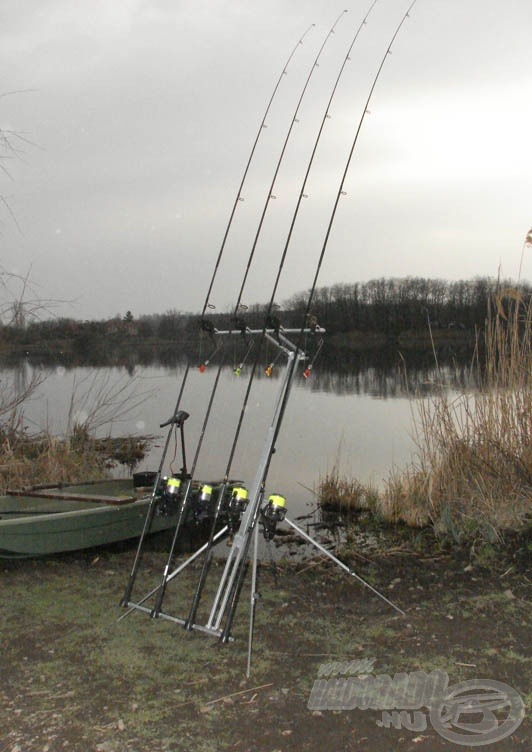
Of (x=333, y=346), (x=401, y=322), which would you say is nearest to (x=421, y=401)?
(x=401, y=322)

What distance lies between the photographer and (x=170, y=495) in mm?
3773

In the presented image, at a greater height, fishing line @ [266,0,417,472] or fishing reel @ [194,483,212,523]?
fishing line @ [266,0,417,472]

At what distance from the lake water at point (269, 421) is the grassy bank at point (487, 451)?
1.71 ft

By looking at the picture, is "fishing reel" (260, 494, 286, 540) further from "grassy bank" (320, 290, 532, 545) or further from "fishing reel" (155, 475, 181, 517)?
"grassy bank" (320, 290, 532, 545)

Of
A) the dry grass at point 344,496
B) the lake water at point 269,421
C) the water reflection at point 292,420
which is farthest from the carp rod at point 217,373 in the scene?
the dry grass at point 344,496

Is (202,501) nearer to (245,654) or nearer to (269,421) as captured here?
(245,654)

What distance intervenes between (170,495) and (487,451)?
2.85 m

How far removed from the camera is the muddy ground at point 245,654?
2641mm

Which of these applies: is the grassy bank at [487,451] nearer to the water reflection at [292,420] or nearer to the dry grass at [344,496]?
the water reflection at [292,420]

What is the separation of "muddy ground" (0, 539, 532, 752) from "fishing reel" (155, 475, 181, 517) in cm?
55

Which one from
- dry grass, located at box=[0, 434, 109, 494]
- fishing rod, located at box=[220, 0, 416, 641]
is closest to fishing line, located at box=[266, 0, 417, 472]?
fishing rod, located at box=[220, 0, 416, 641]

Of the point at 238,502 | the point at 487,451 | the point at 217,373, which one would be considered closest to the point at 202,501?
the point at 238,502

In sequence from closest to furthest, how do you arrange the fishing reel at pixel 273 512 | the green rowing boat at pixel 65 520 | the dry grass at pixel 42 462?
the fishing reel at pixel 273 512 → the green rowing boat at pixel 65 520 → the dry grass at pixel 42 462

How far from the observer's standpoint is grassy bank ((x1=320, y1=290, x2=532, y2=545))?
5.29 m
